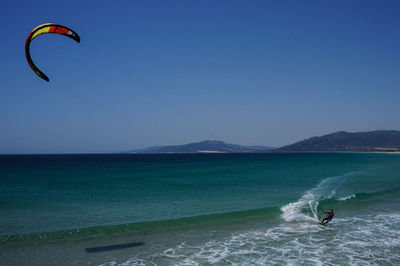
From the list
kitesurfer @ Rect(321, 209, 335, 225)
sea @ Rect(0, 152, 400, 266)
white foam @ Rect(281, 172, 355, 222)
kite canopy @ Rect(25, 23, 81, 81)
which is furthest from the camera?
white foam @ Rect(281, 172, 355, 222)

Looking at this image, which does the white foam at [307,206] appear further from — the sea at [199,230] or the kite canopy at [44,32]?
the kite canopy at [44,32]

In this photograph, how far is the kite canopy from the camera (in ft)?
40.5

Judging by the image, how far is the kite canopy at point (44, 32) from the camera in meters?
12.3

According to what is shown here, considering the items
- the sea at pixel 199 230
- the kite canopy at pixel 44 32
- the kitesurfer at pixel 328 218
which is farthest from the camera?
the kitesurfer at pixel 328 218

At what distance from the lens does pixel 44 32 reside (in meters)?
12.7

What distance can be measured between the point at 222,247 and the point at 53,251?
6944 millimetres

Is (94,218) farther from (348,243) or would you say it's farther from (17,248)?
(348,243)

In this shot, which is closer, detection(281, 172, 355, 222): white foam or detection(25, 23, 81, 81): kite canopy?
detection(25, 23, 81, 81): kite canopy

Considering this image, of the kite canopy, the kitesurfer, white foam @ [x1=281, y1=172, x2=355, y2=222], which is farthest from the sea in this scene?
the kite canopy

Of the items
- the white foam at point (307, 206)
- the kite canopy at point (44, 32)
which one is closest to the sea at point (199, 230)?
the white foam at point (307, 206)

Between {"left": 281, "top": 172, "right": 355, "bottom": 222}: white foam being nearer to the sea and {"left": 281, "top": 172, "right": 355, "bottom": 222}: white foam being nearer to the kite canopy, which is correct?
the sea

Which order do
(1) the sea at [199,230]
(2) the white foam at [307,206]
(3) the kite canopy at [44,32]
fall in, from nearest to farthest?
1. (1) the sea at [199,230]
2. (3) the kite canopy at [44,32]
3. (2) the white foam at [307,206]

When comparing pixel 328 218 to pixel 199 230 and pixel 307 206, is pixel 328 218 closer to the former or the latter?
pixel 307 206

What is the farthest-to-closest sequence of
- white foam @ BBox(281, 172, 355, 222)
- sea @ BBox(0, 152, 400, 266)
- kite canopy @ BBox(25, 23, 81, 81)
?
1. white foam @ BBox(281, 172, 355, 222)
2. kite canopy @ BBox(25, 23, 81, 81)
3. sea @ BBox(0, 152, 400, 266)
